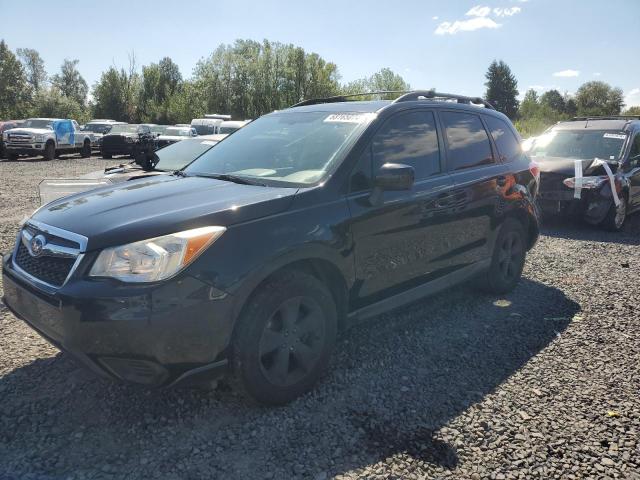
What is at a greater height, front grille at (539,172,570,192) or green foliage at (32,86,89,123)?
green foliage at (32,86,89,123)

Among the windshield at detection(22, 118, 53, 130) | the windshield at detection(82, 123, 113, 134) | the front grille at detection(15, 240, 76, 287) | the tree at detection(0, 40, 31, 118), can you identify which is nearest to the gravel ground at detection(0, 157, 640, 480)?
the front grille at detection(15, 240, 76, 287)

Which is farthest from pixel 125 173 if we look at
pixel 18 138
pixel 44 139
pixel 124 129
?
pixel 124 129

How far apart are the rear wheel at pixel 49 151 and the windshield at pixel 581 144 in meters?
20.7

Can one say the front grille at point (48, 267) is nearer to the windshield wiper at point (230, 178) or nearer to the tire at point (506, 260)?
the windshield wiper at point (230, 178)

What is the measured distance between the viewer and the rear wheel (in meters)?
22.2

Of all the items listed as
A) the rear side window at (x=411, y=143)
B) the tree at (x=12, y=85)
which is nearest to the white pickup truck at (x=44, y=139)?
the rear side window at (x=411, y=143)

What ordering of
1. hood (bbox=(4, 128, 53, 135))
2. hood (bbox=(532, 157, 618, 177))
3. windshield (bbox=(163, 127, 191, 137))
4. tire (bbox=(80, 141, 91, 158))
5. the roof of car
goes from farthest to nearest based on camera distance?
tire (bbox=(80, 141, 91, 158)), windshield (bbox=(163, 127, 191, 137)), hood (bbox=(4, 128, 53, 135)), the roof of car, hood (bbox=(532, 157, 618, 177))

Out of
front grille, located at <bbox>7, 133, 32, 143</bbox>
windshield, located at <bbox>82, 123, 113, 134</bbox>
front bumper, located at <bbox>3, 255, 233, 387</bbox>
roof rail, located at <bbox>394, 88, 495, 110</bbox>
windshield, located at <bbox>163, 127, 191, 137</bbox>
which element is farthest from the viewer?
windshield, located at <bbox>82, 123, 113, 134</bbox>

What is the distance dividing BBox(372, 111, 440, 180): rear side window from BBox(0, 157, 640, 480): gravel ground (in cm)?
135

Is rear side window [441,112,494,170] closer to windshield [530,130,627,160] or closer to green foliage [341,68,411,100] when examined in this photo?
windshield [530,130,627,160]

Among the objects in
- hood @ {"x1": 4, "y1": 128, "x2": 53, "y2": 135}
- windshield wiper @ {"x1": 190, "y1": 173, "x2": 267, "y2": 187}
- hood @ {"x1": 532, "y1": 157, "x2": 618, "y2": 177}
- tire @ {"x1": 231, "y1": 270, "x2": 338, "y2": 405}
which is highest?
hood @ {"x1": 4, "y1": 128, "x2": 53, "y2": 135}

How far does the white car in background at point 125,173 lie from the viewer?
5715 millimetres

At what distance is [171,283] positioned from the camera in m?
2.41

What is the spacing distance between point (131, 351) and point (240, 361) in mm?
557
